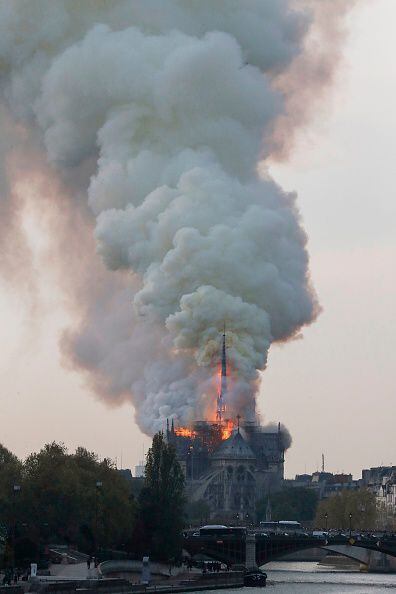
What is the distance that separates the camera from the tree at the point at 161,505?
385 feet

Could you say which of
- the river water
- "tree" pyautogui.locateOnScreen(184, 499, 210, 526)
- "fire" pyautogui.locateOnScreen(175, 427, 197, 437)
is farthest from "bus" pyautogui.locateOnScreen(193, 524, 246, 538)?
"tree" pyautogui.locateOnScreen(184, 499, 210, 526)

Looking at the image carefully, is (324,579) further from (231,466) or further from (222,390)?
(231,466)

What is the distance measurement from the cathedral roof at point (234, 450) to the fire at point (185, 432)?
33.5 ft

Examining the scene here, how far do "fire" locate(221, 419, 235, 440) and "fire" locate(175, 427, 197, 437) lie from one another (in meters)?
2.79

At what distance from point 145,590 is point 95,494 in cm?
1569

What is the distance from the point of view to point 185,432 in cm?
17125

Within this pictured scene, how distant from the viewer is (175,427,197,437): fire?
552 ft

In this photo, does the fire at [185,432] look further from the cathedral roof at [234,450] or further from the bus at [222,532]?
the bus at [222,532]

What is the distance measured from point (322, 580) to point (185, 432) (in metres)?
45.8

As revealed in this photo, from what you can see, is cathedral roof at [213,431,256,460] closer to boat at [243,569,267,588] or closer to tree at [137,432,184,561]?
tree at [137,432,184,561]

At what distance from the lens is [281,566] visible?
15825 centimetres

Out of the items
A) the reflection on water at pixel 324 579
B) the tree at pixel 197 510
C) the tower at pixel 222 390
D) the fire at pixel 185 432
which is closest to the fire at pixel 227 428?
the tower at pixel 222 390

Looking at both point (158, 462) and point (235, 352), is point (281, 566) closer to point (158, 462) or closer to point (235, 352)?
point (235, 352)

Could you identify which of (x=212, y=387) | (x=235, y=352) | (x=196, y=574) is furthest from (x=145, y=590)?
(x=212, y=387)
